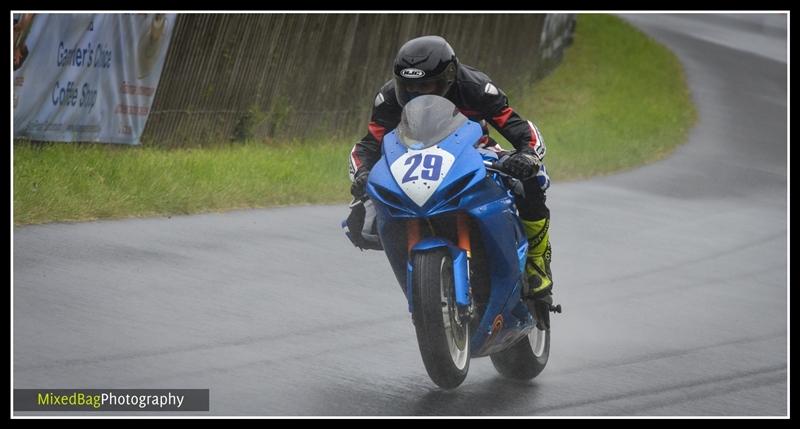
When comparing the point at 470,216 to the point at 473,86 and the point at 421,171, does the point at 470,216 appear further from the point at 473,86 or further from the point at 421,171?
the point at 473,86

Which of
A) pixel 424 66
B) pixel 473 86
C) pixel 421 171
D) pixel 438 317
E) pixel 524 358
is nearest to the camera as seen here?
pixel 438 317

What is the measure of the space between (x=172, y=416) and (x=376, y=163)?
1.50 meters

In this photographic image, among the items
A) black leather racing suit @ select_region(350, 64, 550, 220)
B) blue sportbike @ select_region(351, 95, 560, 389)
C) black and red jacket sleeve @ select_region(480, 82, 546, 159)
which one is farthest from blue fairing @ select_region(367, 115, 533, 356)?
black and red jacket sleeve @ select_region(480, 82, 546, 159)

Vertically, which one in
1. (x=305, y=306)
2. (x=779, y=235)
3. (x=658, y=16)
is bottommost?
(x=658, y=16)

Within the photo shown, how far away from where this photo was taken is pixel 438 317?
5.79 m

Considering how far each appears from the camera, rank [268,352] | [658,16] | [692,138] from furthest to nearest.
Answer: [658,16] → [692,138] → [268,352]

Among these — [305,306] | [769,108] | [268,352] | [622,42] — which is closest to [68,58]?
[305,306]

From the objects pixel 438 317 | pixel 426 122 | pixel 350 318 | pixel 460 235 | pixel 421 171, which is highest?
pixel 426 122

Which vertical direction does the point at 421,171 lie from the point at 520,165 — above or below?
above

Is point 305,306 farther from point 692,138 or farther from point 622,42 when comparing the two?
point 622,42

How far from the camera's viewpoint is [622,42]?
1328 inches

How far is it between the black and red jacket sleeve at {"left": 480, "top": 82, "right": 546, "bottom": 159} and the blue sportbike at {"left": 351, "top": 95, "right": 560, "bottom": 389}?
20 centimetres

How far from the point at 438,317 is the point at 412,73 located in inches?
45.1

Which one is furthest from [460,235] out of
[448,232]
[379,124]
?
[379,124]
